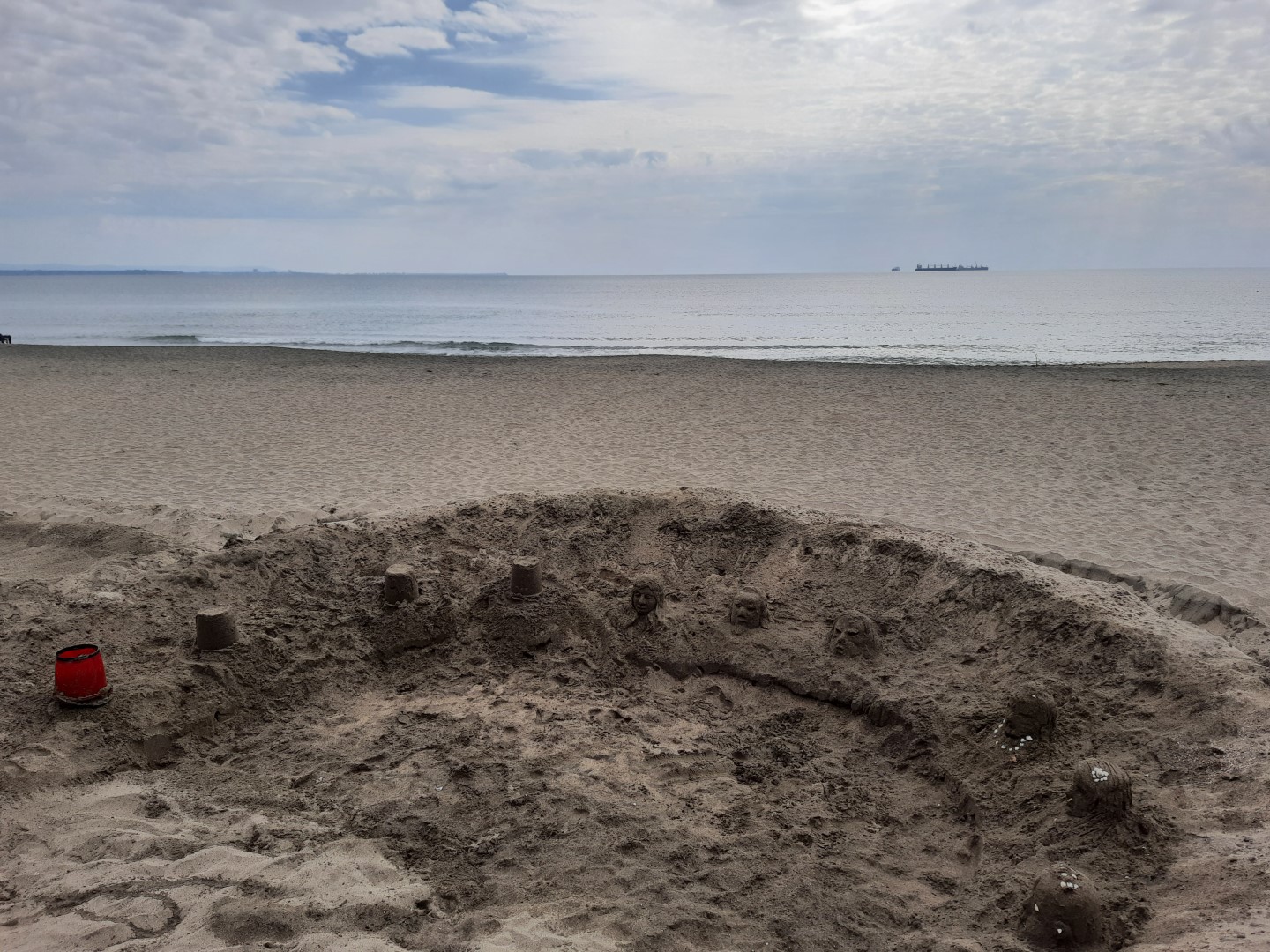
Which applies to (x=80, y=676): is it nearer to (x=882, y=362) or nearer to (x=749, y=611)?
(x=749, y=611)

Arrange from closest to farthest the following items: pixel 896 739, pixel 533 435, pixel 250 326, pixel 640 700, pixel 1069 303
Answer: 1. pixel 896 739
2. pixel 640 700
3. pixel 533 435
4. pixel 250 326
5. pixel 1069 303

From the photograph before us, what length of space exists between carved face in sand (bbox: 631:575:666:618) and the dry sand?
0.41 ft

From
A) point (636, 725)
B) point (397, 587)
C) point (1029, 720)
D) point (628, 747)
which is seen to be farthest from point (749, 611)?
point (397, 587)

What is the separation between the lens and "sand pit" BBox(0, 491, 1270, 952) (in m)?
3.18

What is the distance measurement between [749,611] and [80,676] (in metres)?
3.71

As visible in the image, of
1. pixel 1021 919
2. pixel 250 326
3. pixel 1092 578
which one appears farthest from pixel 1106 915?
pixel 250 326

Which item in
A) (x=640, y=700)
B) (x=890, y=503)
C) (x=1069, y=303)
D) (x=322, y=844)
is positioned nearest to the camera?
(x=322, y=844)

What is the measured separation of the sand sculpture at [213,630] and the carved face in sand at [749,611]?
3.03 m

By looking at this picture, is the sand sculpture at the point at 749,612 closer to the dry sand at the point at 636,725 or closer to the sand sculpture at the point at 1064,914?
the dry sand at the point at 636,725

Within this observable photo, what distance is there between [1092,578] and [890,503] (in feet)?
8.16

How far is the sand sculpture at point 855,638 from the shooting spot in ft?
16.8

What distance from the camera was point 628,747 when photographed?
4496 mm

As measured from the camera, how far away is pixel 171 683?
4.60 m

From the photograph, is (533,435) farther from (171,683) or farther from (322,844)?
(322,844)
